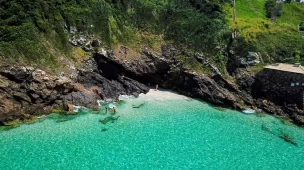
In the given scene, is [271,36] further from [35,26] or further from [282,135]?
[35,26]

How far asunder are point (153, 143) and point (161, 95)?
53.3ft

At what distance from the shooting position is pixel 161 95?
50094mm

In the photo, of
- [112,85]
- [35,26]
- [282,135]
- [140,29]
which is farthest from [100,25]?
[282,135]

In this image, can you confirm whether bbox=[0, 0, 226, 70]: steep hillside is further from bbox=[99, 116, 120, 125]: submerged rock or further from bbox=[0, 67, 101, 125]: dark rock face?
bbox=[99, 116, 120, 125]: submerged rock

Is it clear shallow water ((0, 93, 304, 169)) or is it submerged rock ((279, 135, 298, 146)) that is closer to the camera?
clear shallow water ((0, 93, 304, 169))

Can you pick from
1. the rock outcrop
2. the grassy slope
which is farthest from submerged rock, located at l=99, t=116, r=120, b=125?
the grassy slope

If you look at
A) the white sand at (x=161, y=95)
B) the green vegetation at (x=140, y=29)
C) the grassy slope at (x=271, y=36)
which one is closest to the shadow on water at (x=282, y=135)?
the white sand at (x=161, y=95)

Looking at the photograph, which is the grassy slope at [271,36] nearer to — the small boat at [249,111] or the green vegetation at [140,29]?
the green vegetation at [140,29]

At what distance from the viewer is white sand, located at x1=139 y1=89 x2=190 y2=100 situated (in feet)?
161

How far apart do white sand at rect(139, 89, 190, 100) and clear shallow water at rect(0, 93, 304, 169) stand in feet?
16.3

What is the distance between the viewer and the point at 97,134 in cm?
3606

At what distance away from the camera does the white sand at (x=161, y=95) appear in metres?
49.0

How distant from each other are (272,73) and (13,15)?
42.5 metres

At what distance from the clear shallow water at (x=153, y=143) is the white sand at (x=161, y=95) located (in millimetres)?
4963
